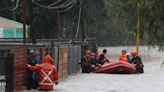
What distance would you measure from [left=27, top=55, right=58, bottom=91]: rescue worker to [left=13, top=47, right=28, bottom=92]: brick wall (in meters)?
0.30

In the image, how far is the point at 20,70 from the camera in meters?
16.0

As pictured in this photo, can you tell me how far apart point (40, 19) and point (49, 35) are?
3.92 meters

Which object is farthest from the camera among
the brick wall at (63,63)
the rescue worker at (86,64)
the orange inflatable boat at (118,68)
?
the orange inflatable boat at (118,68)

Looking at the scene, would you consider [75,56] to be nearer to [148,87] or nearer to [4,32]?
[148,87]

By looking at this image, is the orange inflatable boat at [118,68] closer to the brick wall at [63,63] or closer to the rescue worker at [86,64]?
the rescue worker at [86,64]

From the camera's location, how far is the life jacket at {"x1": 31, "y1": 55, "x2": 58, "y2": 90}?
53.7 feet

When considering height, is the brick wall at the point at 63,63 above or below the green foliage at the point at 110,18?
below

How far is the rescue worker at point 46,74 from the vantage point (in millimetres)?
16375

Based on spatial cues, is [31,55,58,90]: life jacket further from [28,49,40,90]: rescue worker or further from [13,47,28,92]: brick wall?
[28,49,40,90]: rescue worker

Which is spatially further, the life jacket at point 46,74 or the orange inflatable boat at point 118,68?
the orange inflatable boat at point 118,68

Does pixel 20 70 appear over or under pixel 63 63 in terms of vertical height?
over

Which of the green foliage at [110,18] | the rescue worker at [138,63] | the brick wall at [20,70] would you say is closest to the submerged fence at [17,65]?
the brick wall at [20,70]

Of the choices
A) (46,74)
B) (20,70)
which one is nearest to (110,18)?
(46,74)

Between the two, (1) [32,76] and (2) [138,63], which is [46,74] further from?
(2) [138,63]
